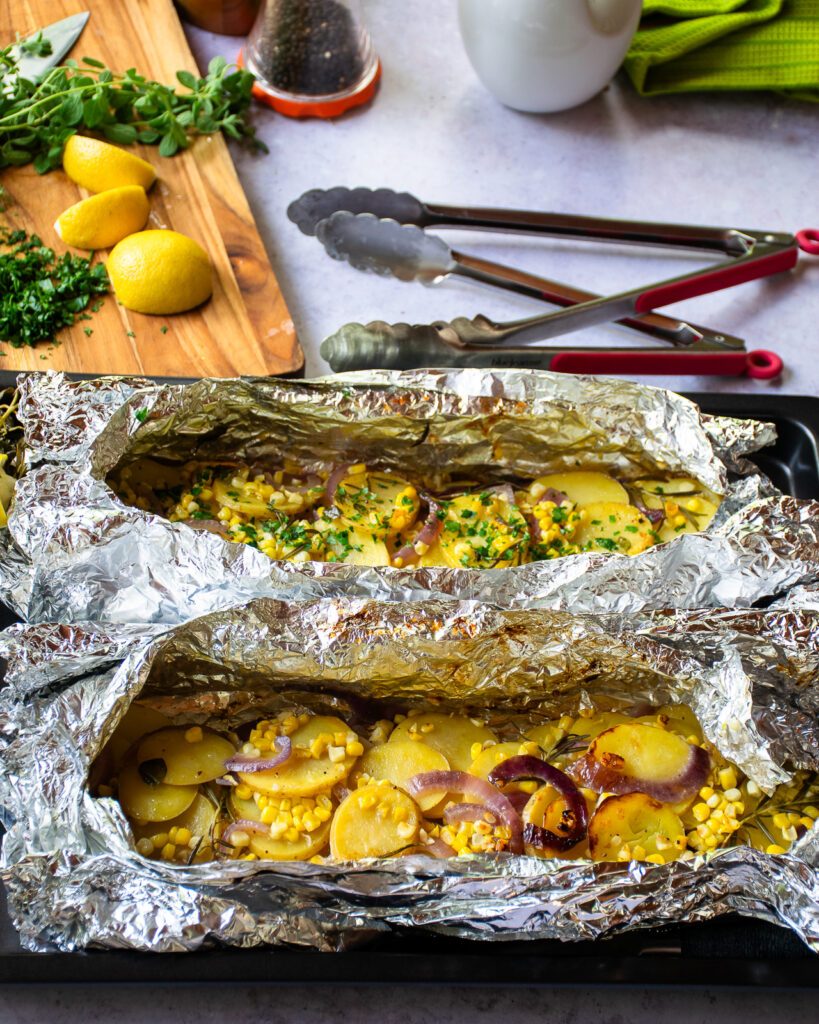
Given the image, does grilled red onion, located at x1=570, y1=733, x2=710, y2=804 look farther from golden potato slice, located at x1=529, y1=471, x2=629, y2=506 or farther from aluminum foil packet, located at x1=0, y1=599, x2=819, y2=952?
golden potato slice, located at x1=529, y1=471, x2=629, y2=506

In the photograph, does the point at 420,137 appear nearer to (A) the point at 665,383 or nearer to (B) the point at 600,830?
(A) the point at 665,383

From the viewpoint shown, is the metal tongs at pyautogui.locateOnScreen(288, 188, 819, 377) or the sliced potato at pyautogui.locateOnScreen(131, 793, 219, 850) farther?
the metal tongs at pyautogui.locateOnScreen(288, 188, 819, 377)

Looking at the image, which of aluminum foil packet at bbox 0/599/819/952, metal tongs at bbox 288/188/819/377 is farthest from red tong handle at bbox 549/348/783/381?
aluminum foil packet at bbox 0/599/819/952

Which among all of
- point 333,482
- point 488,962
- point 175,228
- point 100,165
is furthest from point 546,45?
point 488,962

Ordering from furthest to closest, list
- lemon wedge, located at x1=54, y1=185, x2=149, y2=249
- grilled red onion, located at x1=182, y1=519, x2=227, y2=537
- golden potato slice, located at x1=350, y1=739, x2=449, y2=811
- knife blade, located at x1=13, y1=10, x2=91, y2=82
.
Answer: knife blade, located at x1=13, y1=10, x2=91, y2=82, lemon wedge, located at x1=54, y1=185, x2=149, y2=249, grilled red onion, located at x1=182, y1=519, x2=227, y2=537, golden potato slice, located at x1=350, y1=739, x2=449, y2=811

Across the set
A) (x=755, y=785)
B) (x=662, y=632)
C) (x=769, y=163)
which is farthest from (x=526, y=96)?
(x=755, y=785)

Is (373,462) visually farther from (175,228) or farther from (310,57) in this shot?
(310,57)

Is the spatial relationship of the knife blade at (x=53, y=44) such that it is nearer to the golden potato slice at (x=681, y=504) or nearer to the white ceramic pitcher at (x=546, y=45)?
the white ceramic pitcher at (x=546, y=45)
